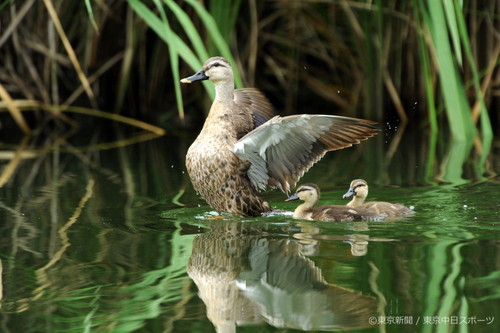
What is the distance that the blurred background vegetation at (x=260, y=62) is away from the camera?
31.9 ft

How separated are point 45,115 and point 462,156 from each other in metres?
4.86

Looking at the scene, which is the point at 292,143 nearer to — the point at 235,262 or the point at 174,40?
the point at 174,40

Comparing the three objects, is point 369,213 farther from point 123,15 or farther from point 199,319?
point 123,15

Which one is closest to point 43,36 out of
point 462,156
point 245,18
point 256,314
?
point 245,18

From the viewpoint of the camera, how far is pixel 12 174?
771 cm

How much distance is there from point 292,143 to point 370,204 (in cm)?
67

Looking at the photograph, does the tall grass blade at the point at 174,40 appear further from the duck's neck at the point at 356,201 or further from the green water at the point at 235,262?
the duck's neck at the point at 356,201

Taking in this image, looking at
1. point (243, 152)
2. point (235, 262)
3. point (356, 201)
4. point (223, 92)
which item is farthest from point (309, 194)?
point (235, 262)

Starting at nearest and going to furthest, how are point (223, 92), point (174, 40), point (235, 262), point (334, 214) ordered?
point (235, 262) < point (334, 214) < point (223, 92) < point (174, 40)

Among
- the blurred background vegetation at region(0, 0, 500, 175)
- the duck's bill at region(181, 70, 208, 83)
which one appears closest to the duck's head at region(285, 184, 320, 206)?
the duck's bill at region(181, 70, 208, 83)

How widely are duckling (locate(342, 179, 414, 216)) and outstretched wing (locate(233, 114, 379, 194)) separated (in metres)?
0.46

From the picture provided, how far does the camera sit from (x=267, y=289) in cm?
416

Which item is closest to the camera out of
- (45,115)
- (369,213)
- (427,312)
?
(427,312)

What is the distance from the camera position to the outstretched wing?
18.3ft
